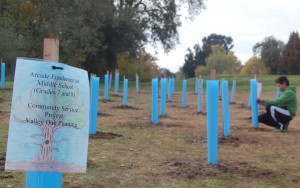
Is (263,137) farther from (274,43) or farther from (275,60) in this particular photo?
(274,43)

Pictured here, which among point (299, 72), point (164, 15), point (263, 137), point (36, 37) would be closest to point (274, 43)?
point (299, 72)

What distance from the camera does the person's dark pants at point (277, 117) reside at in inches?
370

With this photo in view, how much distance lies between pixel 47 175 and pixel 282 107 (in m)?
7.31

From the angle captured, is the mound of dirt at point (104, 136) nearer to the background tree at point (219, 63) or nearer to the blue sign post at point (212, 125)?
the blue sign post at point (212, 125)

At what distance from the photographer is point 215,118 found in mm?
5289

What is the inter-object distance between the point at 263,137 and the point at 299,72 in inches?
2109

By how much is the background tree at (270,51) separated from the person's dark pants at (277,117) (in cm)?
6180

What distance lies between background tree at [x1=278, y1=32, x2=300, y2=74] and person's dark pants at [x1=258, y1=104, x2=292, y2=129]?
50.9m

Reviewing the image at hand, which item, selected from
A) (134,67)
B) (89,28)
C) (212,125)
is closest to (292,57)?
(134,67)

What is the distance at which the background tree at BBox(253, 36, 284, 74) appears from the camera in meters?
70.4

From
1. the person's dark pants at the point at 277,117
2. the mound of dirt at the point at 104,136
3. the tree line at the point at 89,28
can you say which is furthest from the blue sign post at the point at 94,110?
the tree line at the point at 89,28

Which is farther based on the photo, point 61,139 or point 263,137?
point 263,137

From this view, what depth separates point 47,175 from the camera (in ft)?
10.1

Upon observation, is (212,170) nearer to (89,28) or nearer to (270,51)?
(89,28)
